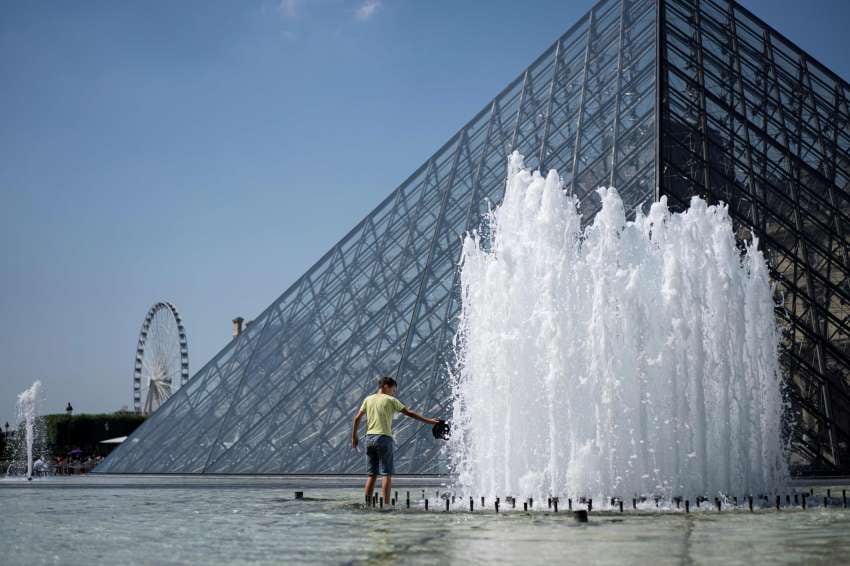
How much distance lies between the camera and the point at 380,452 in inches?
404

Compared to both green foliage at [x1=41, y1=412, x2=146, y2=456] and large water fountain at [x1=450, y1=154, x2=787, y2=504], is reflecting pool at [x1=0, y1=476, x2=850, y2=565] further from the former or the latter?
green foliage at [x1=41, y1=412, x2=146, y2=456]

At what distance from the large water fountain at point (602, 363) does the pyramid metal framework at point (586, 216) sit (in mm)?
5746

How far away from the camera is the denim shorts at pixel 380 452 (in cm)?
1026

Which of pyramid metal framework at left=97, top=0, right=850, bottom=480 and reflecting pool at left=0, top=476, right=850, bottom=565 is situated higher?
pyramid metal framework at left=97, top=0, right=850, bottom=480

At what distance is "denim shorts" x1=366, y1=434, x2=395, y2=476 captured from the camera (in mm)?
10258

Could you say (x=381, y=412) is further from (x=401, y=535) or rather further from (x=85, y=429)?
(x=85, y=429)

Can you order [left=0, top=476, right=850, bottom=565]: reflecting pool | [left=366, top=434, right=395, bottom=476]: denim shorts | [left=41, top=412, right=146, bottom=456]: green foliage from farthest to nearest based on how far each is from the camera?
[left=41, top=412, right=146, bottom=456]: green foliage
[left=366, top=434, right=395, bottom=476]: denim shorts
[left=0, top=476, right=850, bottom=565]: reflecting pool

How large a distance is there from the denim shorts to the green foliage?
1752 inches

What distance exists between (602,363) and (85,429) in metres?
48.7

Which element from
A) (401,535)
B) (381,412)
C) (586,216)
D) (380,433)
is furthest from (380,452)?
(586,216)

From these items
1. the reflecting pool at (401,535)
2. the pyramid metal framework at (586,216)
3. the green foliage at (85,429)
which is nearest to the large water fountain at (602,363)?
the reflecting pool at (401,535)

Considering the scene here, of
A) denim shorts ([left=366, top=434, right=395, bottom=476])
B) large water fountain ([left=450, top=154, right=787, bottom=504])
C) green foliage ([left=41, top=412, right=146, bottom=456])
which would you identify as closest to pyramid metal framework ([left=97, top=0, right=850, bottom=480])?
large water fountain ([left=450, top=154, right=787, bottom=504])

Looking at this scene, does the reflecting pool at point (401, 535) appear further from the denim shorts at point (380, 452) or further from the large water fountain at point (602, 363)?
the large water fountain at point (602, 363)

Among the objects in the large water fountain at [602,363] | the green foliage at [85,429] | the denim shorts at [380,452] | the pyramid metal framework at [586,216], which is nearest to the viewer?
the denim shorts at [380,452]
